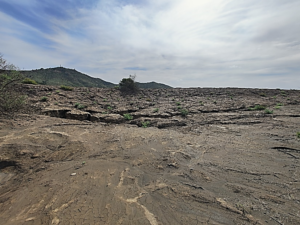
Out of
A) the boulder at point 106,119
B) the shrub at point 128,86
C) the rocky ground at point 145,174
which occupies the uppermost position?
the shrub at point 128,86

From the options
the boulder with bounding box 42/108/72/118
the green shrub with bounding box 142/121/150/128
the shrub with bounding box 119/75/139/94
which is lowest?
the green shrub with bounding box 142/121/150/128

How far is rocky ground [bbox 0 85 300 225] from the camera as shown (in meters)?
3.18

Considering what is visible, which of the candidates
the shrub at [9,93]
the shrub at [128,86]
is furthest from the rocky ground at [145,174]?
the shrub at [128,86]

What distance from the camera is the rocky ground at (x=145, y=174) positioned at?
318 cm

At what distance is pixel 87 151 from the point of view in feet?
20.2

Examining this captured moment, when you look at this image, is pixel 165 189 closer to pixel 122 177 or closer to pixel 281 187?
pixel 122 177

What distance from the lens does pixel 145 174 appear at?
4.67m

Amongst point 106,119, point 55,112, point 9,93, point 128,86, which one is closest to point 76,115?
point 55,112

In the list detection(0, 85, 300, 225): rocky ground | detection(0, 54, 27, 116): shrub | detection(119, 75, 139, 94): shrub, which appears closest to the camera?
detection(0, 85, 300, 225): rocky ground

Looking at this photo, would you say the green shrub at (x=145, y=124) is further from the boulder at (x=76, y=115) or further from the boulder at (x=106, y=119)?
the boulder at (x=76, y=115)

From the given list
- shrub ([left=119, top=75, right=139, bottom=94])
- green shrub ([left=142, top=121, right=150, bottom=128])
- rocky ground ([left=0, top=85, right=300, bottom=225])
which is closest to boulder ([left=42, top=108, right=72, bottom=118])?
rocky ground ([left=0, top=85, right=300, bottom=225])

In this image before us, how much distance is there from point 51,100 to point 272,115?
1786 cm

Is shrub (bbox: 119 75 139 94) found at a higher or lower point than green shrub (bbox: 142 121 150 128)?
higher

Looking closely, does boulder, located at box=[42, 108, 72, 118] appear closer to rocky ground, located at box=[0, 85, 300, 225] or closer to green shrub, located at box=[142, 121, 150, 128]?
rocky ground, located at box=[0, 85, 300, 225]
